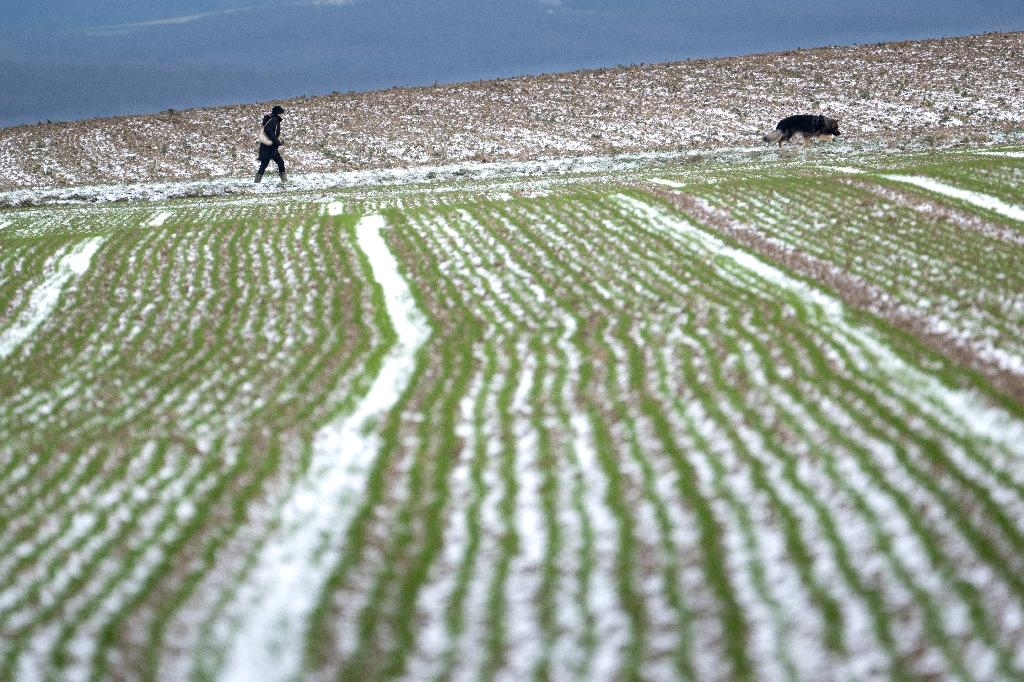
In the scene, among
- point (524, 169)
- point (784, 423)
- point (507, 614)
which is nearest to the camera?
point (507, 614)

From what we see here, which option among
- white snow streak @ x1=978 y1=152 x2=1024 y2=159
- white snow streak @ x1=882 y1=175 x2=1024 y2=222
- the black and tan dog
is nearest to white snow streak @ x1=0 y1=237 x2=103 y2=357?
white snow streak @ x1=882 y1=175 x2=1024 y2=222

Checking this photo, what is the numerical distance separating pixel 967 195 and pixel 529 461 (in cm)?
1742

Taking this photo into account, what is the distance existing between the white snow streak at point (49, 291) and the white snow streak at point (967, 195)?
20963 millimetres

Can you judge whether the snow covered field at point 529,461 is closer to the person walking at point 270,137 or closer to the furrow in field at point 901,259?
the furrow in field at point 901,259

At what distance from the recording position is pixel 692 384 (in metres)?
9.56

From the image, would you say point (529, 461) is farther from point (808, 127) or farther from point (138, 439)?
point (808, 127)

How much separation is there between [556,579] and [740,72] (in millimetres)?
59989

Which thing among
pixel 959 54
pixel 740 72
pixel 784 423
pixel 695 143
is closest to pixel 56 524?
pixel 784 423

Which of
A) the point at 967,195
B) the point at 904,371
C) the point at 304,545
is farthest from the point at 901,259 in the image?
the point at 304,545

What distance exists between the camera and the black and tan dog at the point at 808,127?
130 ft

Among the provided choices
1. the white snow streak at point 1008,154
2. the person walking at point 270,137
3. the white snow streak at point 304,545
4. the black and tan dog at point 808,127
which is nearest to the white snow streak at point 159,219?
the person walking at point 270,137

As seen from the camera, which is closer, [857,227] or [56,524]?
[56,524]

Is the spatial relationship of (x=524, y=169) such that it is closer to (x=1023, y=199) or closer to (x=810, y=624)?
(x=1023, y=199)

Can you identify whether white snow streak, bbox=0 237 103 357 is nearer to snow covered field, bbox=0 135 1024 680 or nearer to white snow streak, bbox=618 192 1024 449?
snow covered field, bbox=0 135 1024 680
